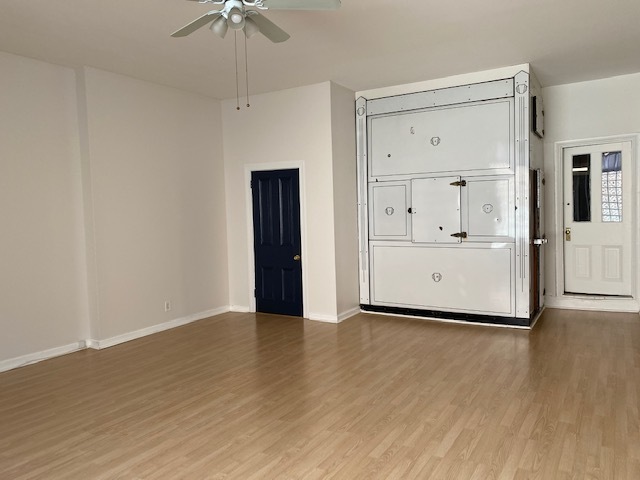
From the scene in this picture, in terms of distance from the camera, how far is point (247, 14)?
3.25 meters

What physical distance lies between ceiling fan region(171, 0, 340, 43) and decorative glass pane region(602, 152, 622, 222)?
4916 mm

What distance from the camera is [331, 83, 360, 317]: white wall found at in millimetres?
6168

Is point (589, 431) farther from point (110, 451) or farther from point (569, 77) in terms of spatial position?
point (569, 77)

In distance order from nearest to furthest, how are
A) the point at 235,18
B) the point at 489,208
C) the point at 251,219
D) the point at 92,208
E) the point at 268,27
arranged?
1. the point at 235,18
2. the point at 268,27
3. the point at 92,208
4. the point at 489,208
5. the point at 251,219

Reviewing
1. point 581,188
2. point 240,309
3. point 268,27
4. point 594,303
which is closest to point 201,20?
point 268,27

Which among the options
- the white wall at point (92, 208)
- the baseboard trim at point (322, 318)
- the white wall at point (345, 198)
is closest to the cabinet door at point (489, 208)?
the white wall at point (345, 198)

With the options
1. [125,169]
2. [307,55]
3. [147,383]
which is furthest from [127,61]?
[147,383]

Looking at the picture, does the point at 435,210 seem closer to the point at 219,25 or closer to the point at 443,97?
the point at 443,97

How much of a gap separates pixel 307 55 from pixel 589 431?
13.3ft

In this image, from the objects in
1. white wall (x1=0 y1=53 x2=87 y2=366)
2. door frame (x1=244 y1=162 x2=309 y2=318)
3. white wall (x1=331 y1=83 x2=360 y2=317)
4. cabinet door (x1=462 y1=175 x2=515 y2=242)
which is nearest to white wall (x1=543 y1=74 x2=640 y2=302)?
cabinet door (x1=462 y1=175 x2=515 y2=242)

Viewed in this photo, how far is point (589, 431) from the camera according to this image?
10.1 feet

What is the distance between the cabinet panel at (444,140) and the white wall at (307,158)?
0.47 meters

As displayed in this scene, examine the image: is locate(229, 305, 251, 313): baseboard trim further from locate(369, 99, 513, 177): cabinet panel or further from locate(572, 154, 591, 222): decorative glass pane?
locate(572, 154, 591, 222): decorative glass pane

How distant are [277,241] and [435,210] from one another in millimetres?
2115
